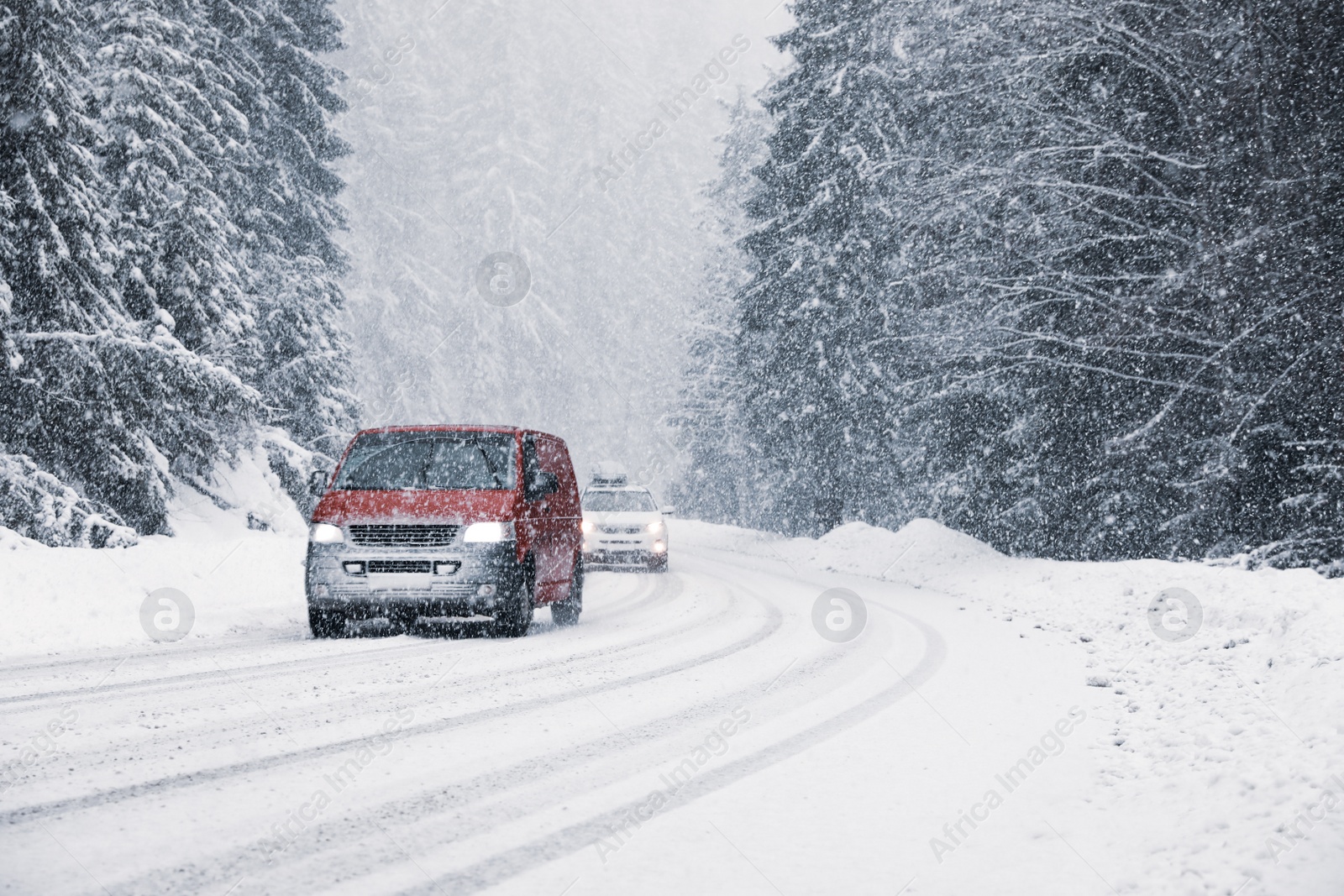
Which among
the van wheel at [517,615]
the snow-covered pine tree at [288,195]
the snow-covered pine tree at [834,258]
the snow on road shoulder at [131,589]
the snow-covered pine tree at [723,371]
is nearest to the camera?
the snow on road shoulder at [131,589]

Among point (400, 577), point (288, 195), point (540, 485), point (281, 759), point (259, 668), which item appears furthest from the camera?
point (288, 195)

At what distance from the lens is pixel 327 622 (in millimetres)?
11023

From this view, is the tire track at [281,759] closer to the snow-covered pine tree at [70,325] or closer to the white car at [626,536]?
the snow-covered pine tree at [70,325]

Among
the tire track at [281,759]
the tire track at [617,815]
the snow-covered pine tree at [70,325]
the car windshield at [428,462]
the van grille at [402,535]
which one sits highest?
the snow-covered pine tree at [70,325]

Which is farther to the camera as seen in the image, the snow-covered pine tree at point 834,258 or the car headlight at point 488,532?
the snow-covered pine tree at point 834,258

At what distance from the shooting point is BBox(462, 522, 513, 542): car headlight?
425 inches

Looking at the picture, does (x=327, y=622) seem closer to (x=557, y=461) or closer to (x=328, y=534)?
(x=328, y=534)

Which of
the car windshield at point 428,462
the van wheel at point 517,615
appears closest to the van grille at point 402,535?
the car windshield at point 428,462

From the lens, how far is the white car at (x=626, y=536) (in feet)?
70.5

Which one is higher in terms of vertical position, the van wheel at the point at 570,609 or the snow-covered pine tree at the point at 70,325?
the snow-covered pine tree at the point at 70,325

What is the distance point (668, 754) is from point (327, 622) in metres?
5.94

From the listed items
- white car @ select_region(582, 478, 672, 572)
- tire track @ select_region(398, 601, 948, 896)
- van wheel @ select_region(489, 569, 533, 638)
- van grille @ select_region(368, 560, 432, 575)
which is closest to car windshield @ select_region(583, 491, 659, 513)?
white car @ select_region(582, 478, 672, 572)

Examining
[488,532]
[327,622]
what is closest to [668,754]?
[488,532]

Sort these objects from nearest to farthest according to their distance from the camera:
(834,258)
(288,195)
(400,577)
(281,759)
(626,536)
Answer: (281,759)
(400,577)
(626,536)
(288,195)
(834,258)
